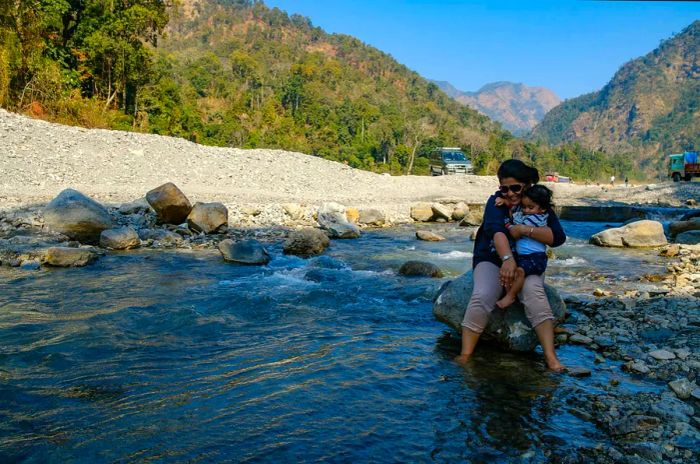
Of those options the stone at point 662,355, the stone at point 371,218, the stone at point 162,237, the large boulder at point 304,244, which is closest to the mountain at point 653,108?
the stone at point 371,218

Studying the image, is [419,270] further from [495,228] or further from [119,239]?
[119,239]

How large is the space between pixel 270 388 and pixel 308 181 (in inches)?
740

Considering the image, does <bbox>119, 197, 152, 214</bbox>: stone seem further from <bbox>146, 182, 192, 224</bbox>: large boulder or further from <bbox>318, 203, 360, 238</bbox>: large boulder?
<bbox>318, 203, 360, 238</bbox>: large boulder

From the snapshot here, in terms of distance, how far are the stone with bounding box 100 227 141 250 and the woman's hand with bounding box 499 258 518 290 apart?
26.8 ft

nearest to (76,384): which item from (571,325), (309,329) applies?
(309,329)

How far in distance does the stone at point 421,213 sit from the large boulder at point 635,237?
6.15 metres

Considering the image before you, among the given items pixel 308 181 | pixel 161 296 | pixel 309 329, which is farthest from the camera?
pixel 308 181

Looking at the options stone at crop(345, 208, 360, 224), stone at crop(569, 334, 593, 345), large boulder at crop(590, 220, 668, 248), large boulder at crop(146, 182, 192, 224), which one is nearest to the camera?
stone at crop(569, 334, 593, 345)

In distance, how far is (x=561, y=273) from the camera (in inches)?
373

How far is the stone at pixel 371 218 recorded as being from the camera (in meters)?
16.1

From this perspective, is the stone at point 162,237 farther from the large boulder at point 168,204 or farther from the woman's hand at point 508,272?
the woman's hand at point 508,272

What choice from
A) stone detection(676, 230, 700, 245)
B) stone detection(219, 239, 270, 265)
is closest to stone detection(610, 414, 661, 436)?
stone detection(219, 239, 270, 265)

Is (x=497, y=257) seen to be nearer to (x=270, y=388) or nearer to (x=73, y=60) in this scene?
(x=270, y=388)

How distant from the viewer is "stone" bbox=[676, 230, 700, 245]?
12.5m
